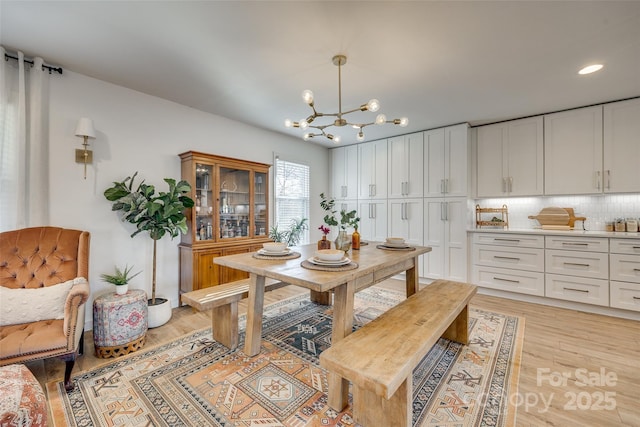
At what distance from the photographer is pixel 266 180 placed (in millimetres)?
4117

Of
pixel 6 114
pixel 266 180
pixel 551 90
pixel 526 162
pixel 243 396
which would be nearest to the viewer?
pixel 243 396

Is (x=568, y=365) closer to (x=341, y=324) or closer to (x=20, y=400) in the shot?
(x=341, y=324)

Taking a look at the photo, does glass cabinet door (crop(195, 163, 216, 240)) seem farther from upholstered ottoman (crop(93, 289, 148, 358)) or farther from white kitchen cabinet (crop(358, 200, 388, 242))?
white kitchen cabinet (crop(358, 200, 388, 242))

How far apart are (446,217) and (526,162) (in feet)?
4.24

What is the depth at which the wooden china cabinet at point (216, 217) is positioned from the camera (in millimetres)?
3262

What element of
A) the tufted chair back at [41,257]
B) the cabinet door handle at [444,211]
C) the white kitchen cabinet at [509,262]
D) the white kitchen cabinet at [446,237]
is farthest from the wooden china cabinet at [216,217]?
the white kitchen cabinet at [509,262]

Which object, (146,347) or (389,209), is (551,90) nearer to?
(389,209)

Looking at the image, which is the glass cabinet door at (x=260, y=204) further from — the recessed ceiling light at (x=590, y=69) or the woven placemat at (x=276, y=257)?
the recessed ceiling light at (x=590, y=69)

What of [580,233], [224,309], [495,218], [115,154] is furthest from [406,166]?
[115,154]

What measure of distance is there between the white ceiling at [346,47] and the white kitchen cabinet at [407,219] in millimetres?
1780

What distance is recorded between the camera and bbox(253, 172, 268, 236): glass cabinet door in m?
3.99

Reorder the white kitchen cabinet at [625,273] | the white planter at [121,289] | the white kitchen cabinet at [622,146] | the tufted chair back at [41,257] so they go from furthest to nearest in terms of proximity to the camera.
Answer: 1. the white kitchen cabinet at [622,146]
2. the white kitchen cabinet at [625,273]
3. the white planter at [121,289]
4. the tufted chair back at [41,257]

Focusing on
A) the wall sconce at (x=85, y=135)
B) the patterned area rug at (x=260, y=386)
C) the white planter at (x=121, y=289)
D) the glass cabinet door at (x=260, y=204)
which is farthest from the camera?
the glass cabinet door at (x=260, y=204)

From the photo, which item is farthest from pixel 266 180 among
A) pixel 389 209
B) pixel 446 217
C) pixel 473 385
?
pixel 473 385
